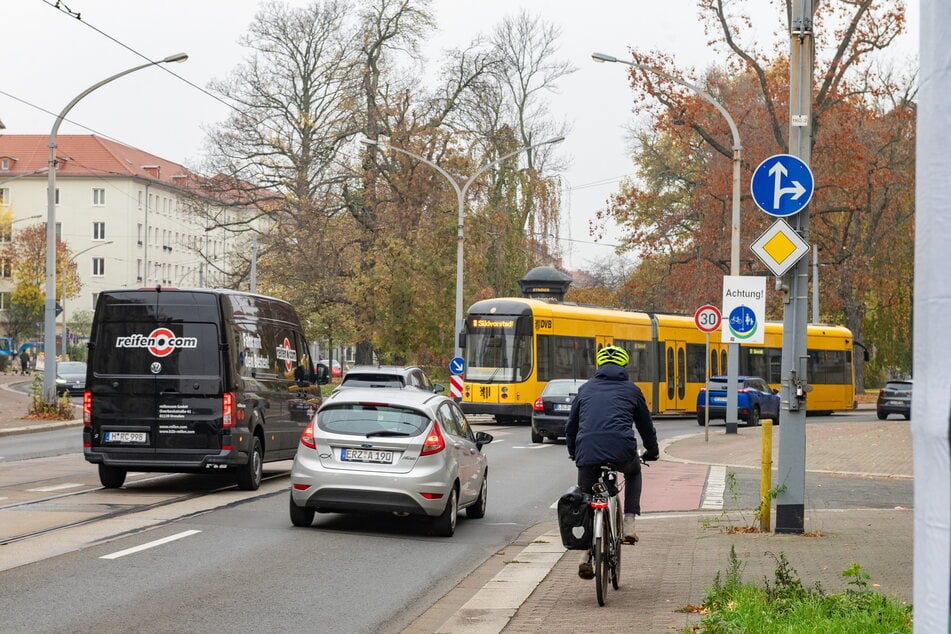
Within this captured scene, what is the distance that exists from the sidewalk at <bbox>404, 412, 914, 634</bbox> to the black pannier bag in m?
0.42

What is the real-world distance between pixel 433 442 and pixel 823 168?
40148mm

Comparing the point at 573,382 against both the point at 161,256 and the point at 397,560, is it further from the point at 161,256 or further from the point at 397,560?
the point at 161,256

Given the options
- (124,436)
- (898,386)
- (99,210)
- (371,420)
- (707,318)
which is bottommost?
(898,386)

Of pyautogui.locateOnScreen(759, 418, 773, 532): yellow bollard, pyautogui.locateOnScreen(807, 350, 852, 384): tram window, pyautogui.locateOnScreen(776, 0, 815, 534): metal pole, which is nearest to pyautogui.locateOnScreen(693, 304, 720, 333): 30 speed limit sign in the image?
pyautogui.locateOnScreen(776, 0, 815, 534): metal pole

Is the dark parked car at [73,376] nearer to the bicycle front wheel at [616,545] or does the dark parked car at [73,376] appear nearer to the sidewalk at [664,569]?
the sidewalk at [664,569]

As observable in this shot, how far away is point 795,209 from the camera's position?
12.3 metres

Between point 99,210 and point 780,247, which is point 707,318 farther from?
point 99,210

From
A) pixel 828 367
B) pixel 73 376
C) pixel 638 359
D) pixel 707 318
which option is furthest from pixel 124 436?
pixel 828 367

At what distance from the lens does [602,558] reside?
8.65m

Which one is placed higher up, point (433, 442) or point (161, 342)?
point (161, 342)

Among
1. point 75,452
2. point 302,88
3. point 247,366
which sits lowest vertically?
point 75,452

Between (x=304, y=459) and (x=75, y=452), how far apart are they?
40.9 feet

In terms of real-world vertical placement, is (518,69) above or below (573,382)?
above

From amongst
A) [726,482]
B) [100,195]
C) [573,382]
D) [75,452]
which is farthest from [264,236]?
[100,195]
